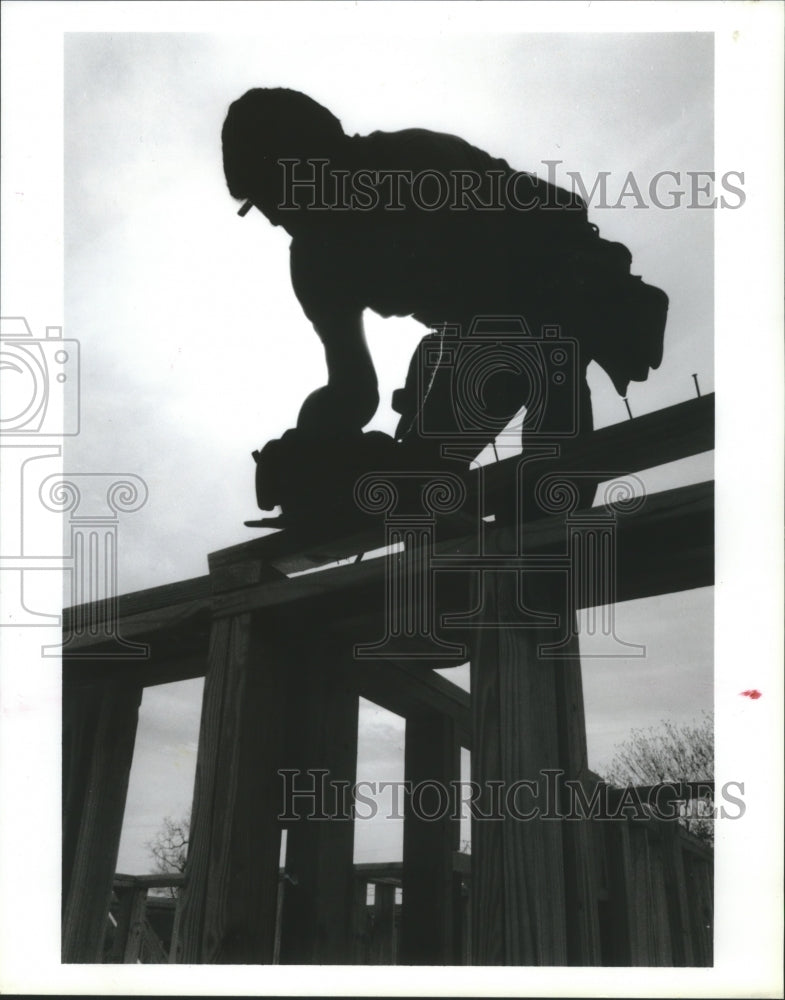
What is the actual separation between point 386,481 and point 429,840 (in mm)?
1049

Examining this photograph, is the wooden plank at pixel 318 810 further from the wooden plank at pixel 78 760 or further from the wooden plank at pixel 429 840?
the wooden plank at pixel 78 760

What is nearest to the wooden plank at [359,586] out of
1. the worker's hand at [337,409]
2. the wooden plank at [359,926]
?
the worker's hand at [337,409]

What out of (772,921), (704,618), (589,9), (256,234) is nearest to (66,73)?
(256,234)

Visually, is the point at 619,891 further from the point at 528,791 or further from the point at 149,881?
the point at 149,881

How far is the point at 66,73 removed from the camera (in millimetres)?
1717

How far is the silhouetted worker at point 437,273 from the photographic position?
1873 millimetres

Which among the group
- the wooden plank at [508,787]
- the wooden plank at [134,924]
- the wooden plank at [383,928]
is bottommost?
the wooden plank at [383,928]

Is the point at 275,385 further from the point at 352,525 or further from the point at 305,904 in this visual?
the point at 305,904

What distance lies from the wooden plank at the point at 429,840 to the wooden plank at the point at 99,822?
701 millimetres

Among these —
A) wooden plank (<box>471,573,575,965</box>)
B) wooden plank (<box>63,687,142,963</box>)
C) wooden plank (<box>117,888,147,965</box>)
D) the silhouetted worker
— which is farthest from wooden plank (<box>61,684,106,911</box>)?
wooden plank (<box>471,573,575,965</box>)

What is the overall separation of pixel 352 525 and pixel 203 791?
2.02ft

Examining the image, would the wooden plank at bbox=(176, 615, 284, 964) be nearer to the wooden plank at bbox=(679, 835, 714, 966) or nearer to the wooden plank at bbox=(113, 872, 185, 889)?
the wooden plank at bbox=(113, 872, 185, 889)

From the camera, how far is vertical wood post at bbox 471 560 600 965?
149 cm

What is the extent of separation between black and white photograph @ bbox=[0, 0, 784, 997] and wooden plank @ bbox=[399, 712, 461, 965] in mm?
16
